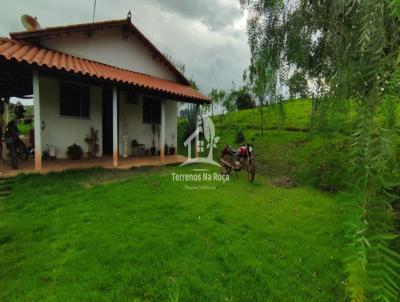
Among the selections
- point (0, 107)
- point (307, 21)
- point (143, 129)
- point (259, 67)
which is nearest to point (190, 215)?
point (259, 67)

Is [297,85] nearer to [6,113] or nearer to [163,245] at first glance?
[163,245]

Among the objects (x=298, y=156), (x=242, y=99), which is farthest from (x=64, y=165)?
(x=242, y=99)

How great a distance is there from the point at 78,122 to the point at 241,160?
5.80 m

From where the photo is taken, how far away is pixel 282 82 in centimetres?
262

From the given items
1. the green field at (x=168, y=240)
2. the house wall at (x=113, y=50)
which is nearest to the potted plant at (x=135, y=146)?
the house wall at (x=113, y=50)

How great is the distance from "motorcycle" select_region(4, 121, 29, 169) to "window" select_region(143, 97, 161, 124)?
4694 mm

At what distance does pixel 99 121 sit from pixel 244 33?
8356mm

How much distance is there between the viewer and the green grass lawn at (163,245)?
2.96m

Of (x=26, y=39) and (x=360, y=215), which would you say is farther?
(x=26, y=39)

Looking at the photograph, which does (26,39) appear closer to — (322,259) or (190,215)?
→ (190,215)

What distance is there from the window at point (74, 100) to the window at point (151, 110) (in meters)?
2.66

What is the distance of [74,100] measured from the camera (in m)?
9.17

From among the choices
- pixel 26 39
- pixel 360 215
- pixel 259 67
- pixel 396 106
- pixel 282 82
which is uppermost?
pixel 26 39

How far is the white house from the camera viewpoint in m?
7.22
